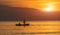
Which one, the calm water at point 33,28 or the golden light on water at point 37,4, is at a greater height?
the golden light on water at point 37,4

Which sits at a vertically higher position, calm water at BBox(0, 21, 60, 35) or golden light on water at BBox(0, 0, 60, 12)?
golden light on water at BBox(0, 0, 60, 12)

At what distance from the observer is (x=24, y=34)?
946 mm

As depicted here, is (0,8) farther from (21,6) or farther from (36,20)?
(36,20)

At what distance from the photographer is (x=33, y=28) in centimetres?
96

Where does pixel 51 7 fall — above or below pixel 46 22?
above

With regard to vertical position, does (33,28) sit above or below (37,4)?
below

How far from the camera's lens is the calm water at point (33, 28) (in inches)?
37.4

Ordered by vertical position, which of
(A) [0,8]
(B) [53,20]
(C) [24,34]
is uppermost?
(A) [0,8]

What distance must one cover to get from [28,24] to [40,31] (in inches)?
4.5

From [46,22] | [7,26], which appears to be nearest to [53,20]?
[46,22]

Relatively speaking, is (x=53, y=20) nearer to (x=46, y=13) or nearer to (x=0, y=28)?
(x=46, y=13)

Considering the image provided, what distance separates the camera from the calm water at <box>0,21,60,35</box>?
3.12 ft

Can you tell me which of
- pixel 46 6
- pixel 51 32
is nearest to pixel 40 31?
pixel 51 32

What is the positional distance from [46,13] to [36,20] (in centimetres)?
10
